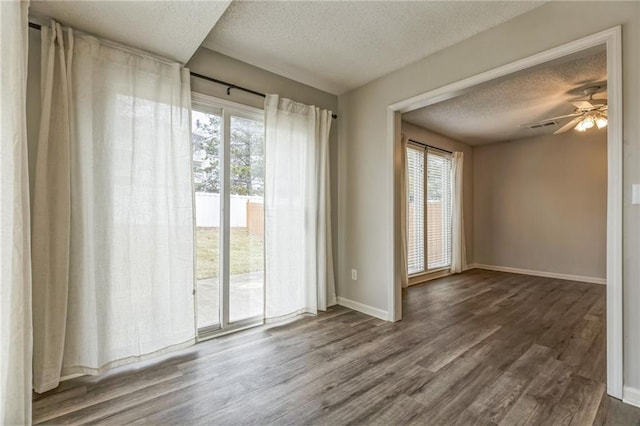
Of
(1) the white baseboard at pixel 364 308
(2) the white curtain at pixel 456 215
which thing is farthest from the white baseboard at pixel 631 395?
(2) the white curtain at pixel 456 215

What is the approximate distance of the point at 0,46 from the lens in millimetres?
1245

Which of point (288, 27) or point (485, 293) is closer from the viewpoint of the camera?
point (288, 27)

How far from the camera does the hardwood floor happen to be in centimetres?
162

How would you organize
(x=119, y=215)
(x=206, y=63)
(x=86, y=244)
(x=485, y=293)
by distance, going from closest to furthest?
(x=86, y=244) < (x=119, y=215) < (x=206, y=63) < (x=485, y=293)

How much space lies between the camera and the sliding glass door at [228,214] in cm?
263

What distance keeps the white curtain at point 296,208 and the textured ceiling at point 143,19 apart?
1008mm

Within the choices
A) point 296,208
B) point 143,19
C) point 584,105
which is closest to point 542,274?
point 584,105

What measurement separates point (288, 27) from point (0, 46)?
1.74 meters

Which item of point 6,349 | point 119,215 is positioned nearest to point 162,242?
point 119,215

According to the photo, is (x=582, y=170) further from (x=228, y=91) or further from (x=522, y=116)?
(x=228, y=91)

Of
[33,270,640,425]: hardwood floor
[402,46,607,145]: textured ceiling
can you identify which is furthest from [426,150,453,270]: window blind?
[33,270,640,425]: hardwood floor

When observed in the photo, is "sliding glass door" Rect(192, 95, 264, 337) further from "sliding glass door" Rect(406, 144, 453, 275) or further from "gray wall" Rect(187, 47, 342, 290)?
"sliding glass door" Rect(406, 144, 453, 275)

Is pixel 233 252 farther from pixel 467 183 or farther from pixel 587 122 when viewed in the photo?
pixel 467 183

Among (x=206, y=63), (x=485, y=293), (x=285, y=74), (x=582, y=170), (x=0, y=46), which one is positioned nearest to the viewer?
(x=0, y=46)
